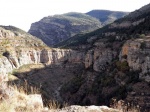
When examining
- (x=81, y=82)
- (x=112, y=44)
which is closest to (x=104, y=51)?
(x=112, y=44)

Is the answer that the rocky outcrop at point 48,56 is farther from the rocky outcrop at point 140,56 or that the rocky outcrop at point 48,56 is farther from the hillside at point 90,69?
the rocky outcrop at point 140,56

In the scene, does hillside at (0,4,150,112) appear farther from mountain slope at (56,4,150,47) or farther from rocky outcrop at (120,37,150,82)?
mountain slope at (56,4,150,47)

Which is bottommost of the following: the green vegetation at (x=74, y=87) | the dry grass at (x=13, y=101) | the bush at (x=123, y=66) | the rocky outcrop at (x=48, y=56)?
the green vegetation at (x=74, y=87)

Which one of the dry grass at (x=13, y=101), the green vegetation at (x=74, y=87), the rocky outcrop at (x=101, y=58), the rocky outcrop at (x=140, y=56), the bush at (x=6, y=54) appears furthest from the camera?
the bush at (x=6, y=54)

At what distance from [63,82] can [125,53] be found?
37098mm

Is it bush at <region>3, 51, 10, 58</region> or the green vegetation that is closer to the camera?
the green vegetation

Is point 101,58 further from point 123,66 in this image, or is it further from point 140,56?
point 140,56

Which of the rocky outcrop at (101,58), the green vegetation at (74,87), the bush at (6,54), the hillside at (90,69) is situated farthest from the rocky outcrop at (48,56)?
the rocky outcrop at (101,58)

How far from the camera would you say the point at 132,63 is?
6391cm

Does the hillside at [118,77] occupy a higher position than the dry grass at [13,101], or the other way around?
the dry grass at [13,101]

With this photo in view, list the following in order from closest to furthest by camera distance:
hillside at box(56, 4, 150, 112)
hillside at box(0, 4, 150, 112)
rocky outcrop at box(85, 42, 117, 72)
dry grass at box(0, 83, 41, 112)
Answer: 1. dry grass at box(0, 83, 41, 112)
2. hillside at box(56, 4, 150, 112)
3. hillside at box(0, 4, 150, 112)
4. rocky outcrop at box(85, 42, 117, 72)

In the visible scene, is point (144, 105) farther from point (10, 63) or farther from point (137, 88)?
point (10, 63)

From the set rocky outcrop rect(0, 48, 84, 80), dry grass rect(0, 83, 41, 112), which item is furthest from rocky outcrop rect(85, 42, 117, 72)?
dry grass rect(0, 83, 41, 112)

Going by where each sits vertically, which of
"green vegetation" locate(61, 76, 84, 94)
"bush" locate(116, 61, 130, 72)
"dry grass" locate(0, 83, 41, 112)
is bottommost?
"green vegetation" locate(61, 76, 84, 94)
